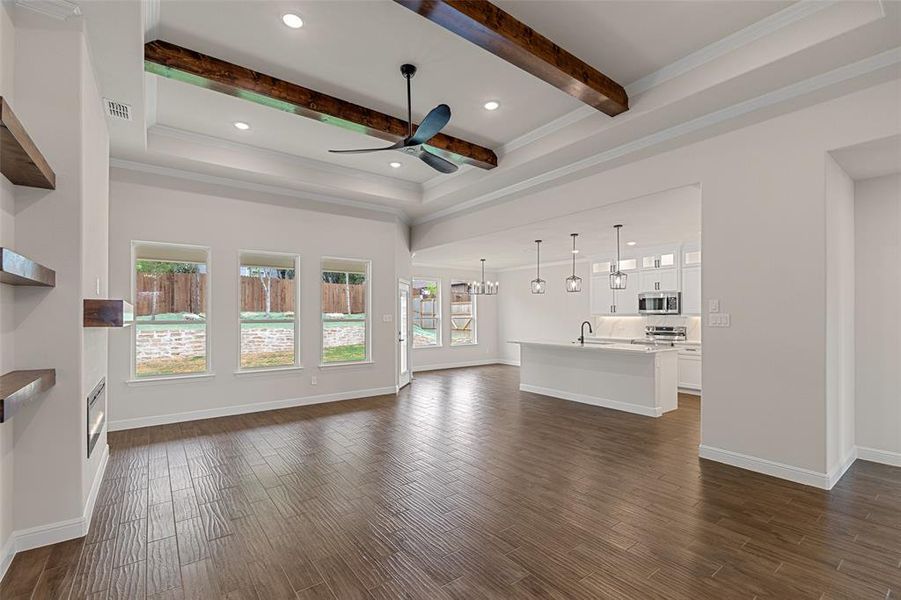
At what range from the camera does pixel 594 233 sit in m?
6.77

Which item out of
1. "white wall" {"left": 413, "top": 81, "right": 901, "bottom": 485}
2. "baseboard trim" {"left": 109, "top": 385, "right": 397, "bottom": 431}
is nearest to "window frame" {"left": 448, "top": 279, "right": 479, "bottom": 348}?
"baseboard trim" {"left": 109, "top": 385, "right": 397, "bottom": 431}

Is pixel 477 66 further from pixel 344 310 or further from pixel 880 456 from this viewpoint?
pixel 880 456

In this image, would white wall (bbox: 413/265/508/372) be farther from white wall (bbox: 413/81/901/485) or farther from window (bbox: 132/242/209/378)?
white wall (bbox: 413/81/901/485)

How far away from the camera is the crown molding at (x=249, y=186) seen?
5.19 metres

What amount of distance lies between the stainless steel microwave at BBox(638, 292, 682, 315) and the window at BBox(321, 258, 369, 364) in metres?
5.39

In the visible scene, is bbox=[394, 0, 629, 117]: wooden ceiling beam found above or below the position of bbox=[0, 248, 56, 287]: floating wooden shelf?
above

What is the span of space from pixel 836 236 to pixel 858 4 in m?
1.69

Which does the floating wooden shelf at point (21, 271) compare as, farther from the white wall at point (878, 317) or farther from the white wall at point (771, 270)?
the white wall at point (878, 317)

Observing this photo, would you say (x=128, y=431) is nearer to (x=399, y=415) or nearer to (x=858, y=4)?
(x=399, y=415)

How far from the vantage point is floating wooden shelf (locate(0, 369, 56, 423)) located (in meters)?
1.85

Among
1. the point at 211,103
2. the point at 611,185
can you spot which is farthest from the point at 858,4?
the point at 211,103

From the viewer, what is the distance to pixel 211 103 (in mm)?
4219

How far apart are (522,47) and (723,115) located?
2.04 metres

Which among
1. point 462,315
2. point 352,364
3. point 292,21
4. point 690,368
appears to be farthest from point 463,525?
point 462,315
